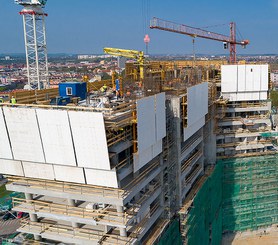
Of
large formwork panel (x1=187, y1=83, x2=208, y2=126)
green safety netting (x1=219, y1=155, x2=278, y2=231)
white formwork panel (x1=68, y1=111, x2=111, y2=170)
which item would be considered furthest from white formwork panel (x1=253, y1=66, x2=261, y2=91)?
white formwork panel (x1=68, y1=111, x2=111, y2=170)

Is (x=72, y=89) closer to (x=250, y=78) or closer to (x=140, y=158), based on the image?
(x=140, y=158)

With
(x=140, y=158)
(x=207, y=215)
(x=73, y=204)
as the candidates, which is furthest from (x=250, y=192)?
(x=73, y=204)

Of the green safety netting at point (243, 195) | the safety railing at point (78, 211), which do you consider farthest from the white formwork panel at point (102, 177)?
the green safety netting at point (243, 195)

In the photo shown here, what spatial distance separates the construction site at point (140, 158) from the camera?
18.3 meters

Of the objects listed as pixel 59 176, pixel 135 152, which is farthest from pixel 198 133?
pixel 59 176

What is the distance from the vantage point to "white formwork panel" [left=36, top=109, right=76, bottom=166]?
17.6m

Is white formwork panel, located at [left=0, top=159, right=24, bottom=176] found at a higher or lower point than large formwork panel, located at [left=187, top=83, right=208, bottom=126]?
lower

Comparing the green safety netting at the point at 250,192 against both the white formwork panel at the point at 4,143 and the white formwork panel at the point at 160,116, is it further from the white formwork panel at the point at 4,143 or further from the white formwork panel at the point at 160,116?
the white formwork panel at the point at 4,143

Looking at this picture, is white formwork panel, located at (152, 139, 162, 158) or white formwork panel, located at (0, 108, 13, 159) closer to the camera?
white formwork panel, located at (0, 108, 13, 159)

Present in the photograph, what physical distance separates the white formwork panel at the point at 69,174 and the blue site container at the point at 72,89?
7411 mm

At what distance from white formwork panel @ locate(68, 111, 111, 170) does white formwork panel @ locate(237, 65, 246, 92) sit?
89.7ft

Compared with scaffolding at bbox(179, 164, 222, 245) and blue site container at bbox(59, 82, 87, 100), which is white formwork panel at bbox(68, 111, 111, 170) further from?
scaffolding at bbox(179, 164, 222, 245)

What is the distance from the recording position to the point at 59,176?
19594 mm

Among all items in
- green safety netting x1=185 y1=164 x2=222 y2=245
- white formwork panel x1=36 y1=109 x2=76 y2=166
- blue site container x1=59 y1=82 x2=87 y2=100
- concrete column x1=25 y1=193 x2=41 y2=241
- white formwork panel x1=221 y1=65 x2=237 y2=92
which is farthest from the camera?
white formwork panel x1=221 y1=65 x2=237 y2=92
